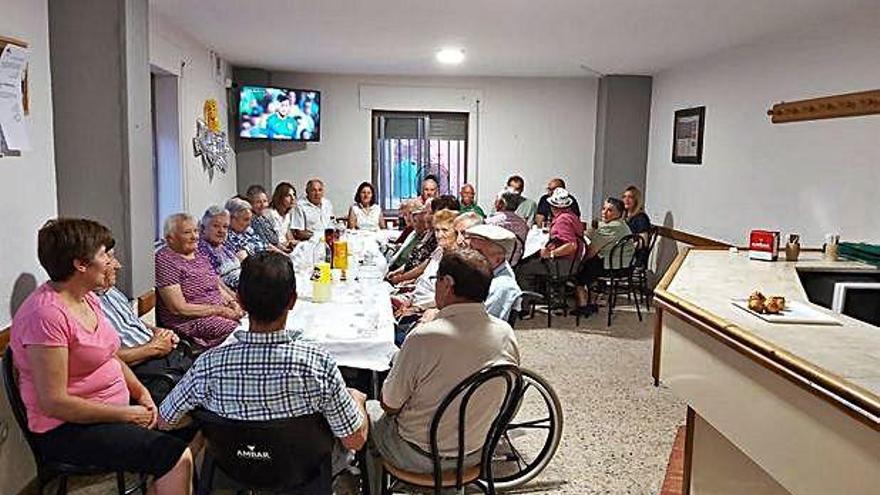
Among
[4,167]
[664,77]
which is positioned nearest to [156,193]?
[4,167]

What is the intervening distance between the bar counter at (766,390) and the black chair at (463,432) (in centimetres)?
51

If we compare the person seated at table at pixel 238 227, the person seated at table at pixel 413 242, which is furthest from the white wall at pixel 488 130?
the person seated at table at pixel 238 227

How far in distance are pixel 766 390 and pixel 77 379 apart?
198 cm

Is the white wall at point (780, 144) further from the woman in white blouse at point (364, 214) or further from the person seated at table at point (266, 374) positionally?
the person seated at table at point (266, 374)

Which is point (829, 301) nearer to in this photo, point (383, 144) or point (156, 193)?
point (156, 193)

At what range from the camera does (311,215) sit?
6660 mm

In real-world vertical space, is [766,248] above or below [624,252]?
above

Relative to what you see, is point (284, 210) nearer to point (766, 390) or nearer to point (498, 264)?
point (498, 264)

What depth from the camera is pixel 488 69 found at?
7.60 metres

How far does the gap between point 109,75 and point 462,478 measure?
229 centimetres

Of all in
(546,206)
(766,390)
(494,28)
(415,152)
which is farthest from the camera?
(415,152)

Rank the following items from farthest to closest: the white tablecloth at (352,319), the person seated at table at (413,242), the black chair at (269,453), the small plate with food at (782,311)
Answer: the person seated at table at (413,242) < the white tablecloth at (352,319) < the small plate with food at (782,311) < the black chair at (269,453)

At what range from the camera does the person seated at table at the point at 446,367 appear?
7.27 ft

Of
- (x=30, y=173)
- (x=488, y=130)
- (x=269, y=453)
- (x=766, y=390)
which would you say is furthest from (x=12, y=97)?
(x=488, y=130)
